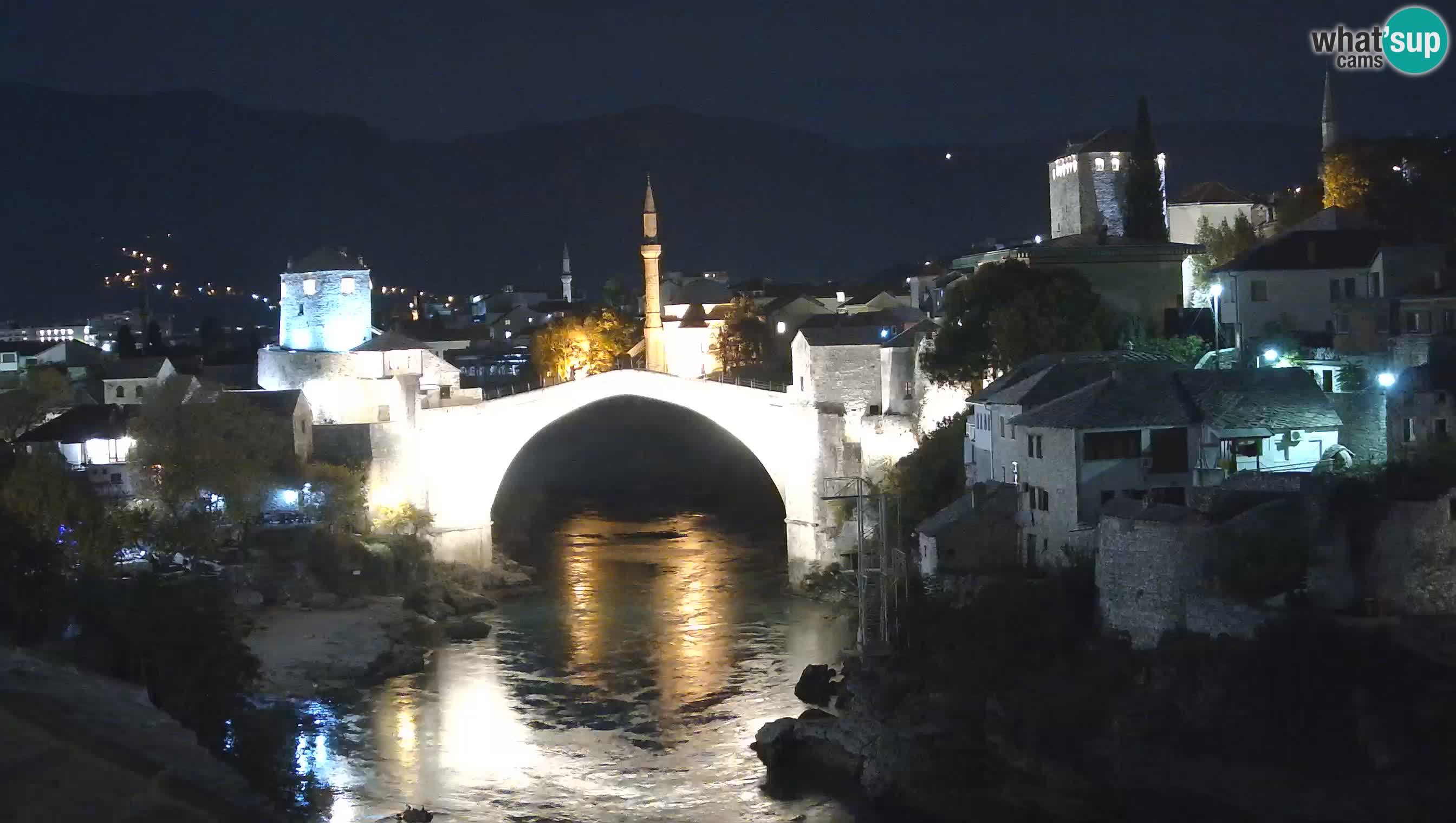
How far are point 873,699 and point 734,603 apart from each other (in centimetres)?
718

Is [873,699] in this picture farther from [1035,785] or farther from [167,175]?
[167,175]

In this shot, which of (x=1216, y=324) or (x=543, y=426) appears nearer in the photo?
(x=1216, y=324)

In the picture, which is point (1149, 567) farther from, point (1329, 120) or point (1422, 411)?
point (1329, 120)

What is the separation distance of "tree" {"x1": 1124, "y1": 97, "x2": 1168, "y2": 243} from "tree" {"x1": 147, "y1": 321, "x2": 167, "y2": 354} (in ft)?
69.2

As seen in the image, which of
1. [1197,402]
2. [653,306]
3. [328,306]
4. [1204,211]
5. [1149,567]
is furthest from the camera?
[653,306]

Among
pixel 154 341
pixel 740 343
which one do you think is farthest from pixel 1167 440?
pixel 154 341

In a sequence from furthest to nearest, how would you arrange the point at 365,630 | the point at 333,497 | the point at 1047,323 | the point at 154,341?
the point at 154,341
the point at 333,497
the point at 1047,323
the point at 365,630

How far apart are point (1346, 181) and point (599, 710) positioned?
519 inches

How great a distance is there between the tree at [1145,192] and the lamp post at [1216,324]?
2.55m

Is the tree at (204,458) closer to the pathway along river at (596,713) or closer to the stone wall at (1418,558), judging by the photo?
the pathway along river at (596,713)

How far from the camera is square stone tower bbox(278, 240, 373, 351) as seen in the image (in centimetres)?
2773

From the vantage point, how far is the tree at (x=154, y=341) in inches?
1425

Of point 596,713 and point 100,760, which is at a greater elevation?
point 100,760

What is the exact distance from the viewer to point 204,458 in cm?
2209
